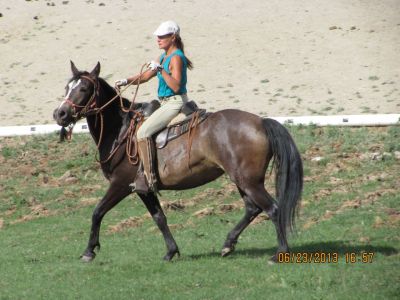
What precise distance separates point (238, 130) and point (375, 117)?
981cm

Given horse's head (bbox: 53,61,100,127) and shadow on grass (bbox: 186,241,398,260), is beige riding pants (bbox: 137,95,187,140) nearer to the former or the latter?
horse's head (bbox: 53,61,100,127)

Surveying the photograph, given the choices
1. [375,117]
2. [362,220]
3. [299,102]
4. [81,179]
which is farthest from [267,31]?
[362,220]

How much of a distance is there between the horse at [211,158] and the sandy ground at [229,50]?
12.0 m

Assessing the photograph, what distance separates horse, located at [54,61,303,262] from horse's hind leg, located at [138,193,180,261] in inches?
0.5

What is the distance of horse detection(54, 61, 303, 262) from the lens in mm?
10656

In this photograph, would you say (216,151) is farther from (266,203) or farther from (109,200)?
(109,200)

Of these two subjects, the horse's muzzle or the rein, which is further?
the rein

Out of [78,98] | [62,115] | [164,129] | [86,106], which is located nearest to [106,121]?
[86,106]

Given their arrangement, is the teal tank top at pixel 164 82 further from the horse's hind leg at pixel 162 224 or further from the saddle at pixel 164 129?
the horse's hind leg at pixel 162 224

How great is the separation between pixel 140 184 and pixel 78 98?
4.55 feet

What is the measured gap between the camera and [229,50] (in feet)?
99.9

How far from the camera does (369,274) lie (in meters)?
9.67

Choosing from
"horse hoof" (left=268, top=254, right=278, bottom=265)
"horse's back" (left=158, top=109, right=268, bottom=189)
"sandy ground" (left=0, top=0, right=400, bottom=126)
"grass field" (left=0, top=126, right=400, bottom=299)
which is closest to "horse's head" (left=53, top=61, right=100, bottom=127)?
"horse's back" (left=158, top=109, right=268, bottom=189)

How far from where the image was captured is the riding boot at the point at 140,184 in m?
11.4
